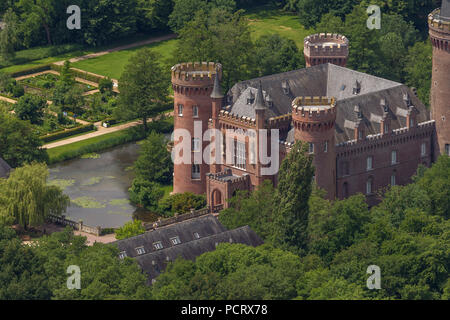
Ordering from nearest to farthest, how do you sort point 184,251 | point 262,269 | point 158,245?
1. point 262,269
2. point 184,251
3. point 158,245

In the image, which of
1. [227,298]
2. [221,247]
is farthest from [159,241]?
[227,298]

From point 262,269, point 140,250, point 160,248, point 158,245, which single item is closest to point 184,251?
point 160,248

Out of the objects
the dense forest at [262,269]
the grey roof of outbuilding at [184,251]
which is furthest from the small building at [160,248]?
the dense forest at [262,269]

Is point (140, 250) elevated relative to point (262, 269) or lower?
lower

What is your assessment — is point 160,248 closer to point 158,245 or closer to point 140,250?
point 158,245

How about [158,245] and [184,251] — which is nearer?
[184,251]

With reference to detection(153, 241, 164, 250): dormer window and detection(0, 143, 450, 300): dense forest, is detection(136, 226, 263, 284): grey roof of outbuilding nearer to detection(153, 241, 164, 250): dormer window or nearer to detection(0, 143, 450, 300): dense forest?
detection(0, 143, 450, 300): dense forest

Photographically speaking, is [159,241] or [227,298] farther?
[159,241]
